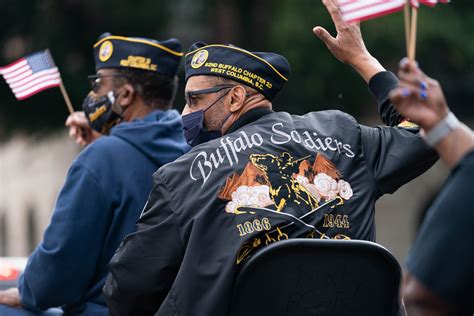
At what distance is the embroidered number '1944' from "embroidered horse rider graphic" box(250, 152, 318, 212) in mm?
80

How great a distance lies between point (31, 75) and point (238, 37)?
9.84 m

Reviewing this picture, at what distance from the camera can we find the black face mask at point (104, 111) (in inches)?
227

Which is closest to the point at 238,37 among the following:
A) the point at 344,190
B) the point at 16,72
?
the point at 16,72

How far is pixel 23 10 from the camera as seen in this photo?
51.6 feet

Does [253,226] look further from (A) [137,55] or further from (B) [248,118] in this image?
(A) [137,55]

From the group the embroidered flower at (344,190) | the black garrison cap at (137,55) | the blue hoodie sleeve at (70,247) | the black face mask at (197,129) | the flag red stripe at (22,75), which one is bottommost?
the blue hoodie sleeve at (70,247)

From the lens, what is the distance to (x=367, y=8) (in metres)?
3.51

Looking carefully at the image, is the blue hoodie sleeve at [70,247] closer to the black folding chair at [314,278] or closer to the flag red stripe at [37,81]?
the flag red stripe at [37,81]

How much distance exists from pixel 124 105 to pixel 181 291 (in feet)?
6.46

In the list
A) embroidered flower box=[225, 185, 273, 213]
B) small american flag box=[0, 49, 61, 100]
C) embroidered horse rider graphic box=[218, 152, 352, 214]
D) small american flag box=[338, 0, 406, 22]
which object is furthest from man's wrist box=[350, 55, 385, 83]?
small american flag box=[0, 49, 61, 100]

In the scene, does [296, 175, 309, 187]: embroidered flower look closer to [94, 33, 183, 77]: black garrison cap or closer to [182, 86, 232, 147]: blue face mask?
[182, 86, 232, 147]: blue face mask

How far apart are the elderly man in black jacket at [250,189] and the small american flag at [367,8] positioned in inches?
29.5

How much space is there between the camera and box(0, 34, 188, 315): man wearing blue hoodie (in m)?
5.05

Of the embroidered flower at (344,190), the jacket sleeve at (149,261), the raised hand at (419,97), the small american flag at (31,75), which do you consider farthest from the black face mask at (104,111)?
the raised hand at (419,97)
